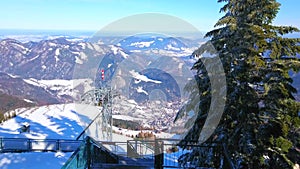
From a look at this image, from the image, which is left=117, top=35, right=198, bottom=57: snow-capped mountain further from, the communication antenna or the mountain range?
the communication antenna

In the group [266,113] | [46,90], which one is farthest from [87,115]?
[46,90]

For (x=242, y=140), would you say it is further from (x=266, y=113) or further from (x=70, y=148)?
(x=70, y=148)

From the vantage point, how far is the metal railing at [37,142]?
43.2ft

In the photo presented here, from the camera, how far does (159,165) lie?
8.17 m

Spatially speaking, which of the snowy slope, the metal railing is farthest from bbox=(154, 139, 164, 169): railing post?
the snowy slope

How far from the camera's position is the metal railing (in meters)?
13.2

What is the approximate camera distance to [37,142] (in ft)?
44.4

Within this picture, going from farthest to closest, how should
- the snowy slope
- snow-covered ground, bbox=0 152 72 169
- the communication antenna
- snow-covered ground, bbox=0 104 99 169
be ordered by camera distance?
the communication antenna, the snowy slope, snow-covered ground, bbox=0 104 99 169, snow-covered ground, bbox=0 152 72 169

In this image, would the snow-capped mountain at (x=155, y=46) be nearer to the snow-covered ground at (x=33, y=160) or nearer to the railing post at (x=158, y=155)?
the snow-covered ground at (x=33, y=160)

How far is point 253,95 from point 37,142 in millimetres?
9983

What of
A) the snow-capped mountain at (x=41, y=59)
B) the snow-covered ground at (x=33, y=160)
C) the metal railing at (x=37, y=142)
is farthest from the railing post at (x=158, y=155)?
the snow-capped mountain at (x=41, y=59)

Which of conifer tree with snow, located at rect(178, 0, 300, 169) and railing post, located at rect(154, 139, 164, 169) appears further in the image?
railing post, located at rect(154, 139, 164, 169)

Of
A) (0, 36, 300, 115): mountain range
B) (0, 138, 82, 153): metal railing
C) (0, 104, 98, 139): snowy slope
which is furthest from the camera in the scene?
(0, 36, 300, 115): mountain range

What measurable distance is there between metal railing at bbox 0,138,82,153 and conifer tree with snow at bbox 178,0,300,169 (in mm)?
6136
